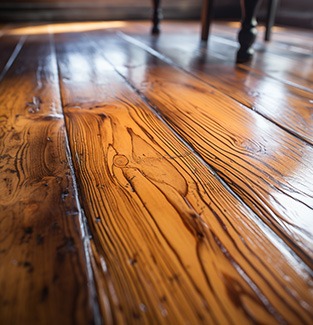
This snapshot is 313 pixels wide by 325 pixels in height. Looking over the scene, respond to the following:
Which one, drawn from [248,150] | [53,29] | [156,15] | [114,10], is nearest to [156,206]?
[248,150]

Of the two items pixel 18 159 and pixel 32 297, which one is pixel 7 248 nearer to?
pixel 32 297

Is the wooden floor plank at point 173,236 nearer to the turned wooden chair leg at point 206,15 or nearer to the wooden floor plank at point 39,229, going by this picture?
the wooden floor plank at point 39,229

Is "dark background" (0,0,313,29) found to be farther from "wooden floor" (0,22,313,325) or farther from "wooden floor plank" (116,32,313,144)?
"wooden floor" (0,22,313,325)

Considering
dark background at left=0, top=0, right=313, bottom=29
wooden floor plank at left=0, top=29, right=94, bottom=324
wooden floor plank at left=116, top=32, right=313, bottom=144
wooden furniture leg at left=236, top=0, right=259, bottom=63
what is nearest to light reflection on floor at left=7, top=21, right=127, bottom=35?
dark background at left=0, top=0, right=313, bottom=29

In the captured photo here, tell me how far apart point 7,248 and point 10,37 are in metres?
1.85

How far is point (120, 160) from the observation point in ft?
1.46

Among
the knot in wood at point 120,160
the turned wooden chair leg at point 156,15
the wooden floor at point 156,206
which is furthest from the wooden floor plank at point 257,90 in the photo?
the turned wooden chair leg at point 156,15

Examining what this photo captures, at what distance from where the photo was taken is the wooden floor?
0.24m

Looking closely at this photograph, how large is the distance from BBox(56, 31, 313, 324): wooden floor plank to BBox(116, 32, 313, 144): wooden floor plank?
3.3 inches

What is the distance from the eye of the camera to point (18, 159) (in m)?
0.45

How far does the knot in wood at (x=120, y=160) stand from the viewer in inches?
17.1

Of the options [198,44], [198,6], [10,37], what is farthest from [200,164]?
[198,6]

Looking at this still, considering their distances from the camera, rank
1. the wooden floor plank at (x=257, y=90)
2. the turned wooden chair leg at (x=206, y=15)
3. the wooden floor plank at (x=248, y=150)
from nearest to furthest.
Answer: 1. the wooden floor plank at (x=248, y=150)
2. the wooden floor plank at (x=257, y=90)
3. the turned wooden chair leg at (x=206, y=15)

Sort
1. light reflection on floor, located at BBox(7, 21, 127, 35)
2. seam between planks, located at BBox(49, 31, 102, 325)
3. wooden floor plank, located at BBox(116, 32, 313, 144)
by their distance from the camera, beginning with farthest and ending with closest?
1. light reflection on floor, located at BBox(7, 21, 127, 35)
2. wooden floor plank, located at BBox(116, 32, 313, 144)
3. seam between planks, located at BBox(49, 31, 102, 325)
